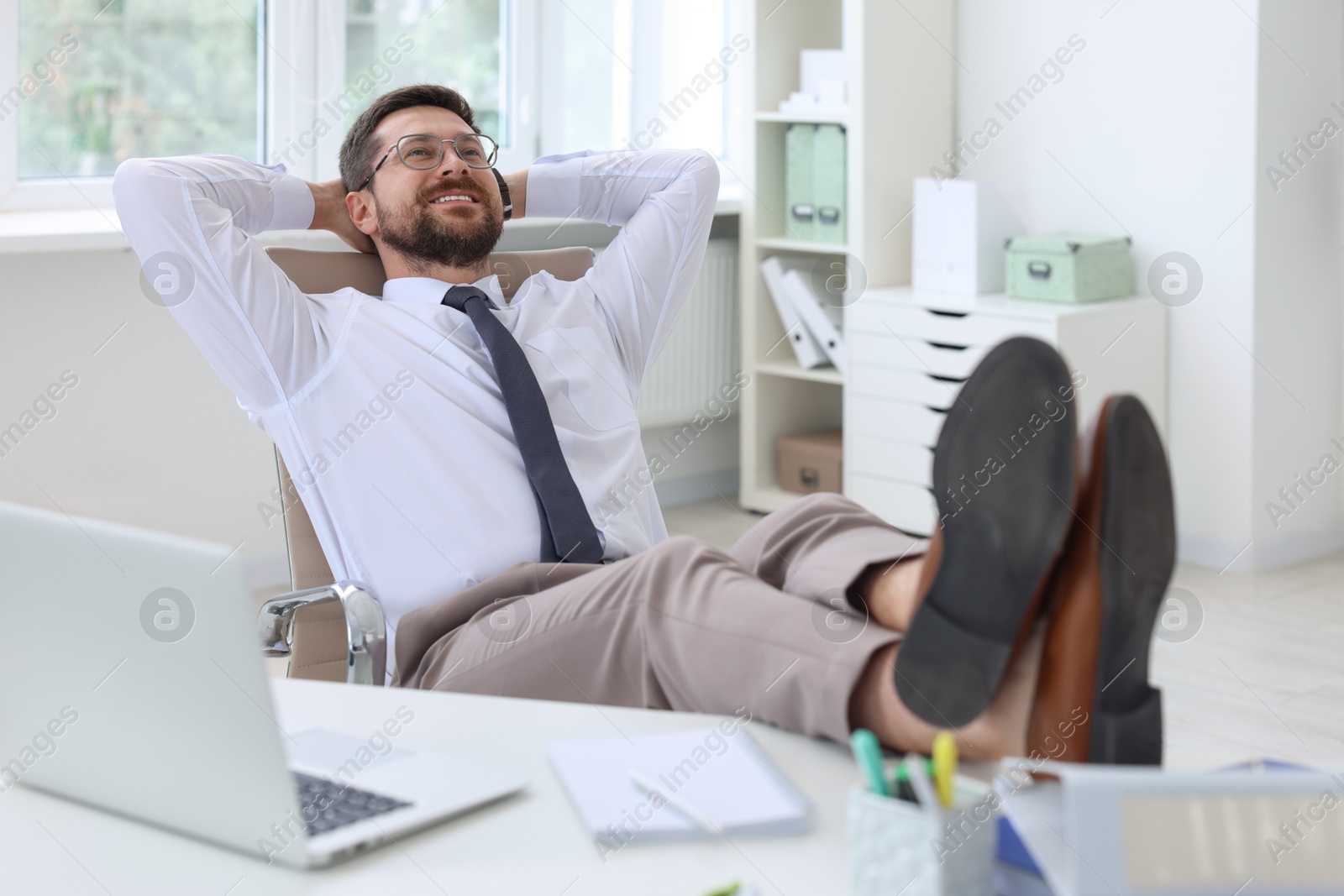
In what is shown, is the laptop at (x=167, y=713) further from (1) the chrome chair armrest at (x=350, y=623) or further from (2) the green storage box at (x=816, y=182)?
(2) the green storage box at (x=816, y=182)

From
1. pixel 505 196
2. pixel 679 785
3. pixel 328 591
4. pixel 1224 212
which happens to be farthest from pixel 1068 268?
pixel 679 785

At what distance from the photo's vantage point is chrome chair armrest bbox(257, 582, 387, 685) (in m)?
1.49

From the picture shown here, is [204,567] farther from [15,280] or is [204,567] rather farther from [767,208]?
[767,208]

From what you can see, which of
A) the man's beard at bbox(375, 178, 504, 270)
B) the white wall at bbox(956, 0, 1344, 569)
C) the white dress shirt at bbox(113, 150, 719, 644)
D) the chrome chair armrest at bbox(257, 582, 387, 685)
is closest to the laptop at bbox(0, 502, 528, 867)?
the chrome chair armrest at bbox(257, 582, 387, 685)

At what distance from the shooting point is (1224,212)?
3.31 metres

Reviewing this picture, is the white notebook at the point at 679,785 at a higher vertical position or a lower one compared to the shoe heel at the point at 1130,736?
lower

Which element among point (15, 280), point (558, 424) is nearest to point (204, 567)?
point (558, 424)

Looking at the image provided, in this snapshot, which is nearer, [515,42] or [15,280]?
[15,280]

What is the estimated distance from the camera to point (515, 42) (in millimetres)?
3932

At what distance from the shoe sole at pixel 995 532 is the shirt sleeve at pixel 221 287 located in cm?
108

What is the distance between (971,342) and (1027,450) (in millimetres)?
2528

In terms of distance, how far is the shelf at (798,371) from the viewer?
151 inches

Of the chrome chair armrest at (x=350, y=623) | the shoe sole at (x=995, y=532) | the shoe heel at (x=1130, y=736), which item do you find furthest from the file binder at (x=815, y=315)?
the shoe heel at (x=1130, y=736)

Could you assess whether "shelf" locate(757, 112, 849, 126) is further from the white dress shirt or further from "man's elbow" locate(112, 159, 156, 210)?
"man's elbow" locate(112, 159, 156, 210)
